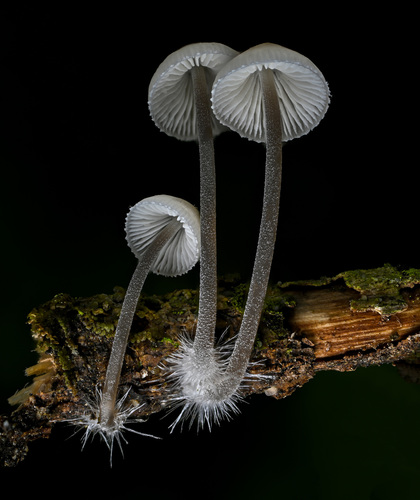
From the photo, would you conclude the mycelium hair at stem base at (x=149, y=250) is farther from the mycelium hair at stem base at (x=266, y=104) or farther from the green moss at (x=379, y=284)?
the green moss at (x=379, y=284)

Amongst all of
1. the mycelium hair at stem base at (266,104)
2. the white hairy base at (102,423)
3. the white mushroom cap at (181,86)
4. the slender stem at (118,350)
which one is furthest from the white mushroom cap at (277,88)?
the white hairy base at (102,423)

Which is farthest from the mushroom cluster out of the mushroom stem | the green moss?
the green moss

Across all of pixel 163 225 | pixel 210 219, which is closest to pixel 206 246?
pixel 210 219

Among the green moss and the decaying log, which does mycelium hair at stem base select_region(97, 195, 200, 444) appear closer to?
the decaying log

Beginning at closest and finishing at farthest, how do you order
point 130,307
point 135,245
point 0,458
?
point 0,458 < point 130,307 < point 135,245

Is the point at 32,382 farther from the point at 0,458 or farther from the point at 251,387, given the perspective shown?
the point at 251,387

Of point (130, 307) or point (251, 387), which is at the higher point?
point (130, 307)

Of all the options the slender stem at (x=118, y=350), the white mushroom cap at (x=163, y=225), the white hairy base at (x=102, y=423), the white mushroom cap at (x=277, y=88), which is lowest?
the white hairy base at (x=102, y=423)

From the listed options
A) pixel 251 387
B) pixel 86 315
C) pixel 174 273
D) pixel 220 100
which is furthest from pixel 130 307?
pixel 220 100
